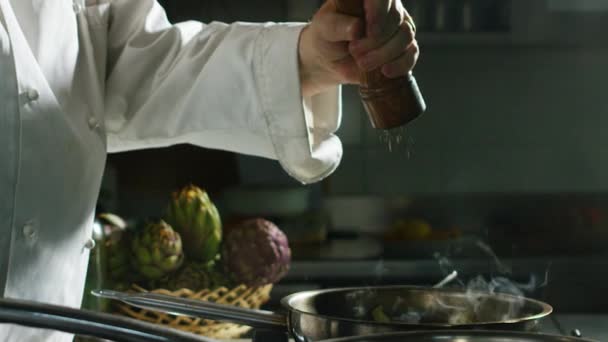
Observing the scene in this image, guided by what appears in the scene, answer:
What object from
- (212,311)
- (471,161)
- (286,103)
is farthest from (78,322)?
(471,161)

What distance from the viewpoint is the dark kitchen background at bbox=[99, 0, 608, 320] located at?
2430 mm

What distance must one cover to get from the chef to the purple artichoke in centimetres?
30

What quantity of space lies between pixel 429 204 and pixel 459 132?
190mm

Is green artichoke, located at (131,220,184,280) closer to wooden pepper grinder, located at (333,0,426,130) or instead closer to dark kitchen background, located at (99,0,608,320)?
wooden pepper grinder, located at (333,0,426,130)

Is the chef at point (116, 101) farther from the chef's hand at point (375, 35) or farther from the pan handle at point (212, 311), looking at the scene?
the pan handle at point (212, 311)

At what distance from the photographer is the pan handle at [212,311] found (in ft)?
2.30

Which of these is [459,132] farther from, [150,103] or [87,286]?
[150,103]

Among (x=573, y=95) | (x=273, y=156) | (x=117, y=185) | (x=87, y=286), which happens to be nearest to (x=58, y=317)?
(x=273, y=156)

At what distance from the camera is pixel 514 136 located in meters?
2.46

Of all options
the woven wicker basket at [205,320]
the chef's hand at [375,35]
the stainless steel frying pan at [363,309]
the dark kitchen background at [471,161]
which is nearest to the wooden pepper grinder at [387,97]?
the chef's hand at [375,35]

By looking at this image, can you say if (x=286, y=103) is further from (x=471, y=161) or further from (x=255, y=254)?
(x=471, y=161)

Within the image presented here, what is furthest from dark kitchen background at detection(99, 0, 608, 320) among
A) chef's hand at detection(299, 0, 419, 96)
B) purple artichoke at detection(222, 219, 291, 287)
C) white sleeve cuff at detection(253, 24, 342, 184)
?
chef's hand at detection(299, 0, 419, 96)

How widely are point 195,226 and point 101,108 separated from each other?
367 millimetres

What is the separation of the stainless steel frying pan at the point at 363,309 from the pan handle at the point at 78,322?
0.51 ft
